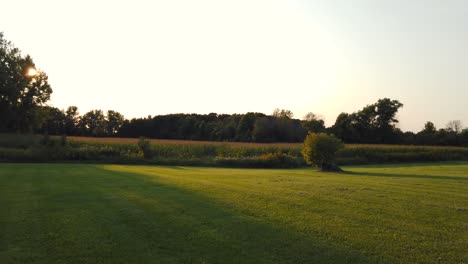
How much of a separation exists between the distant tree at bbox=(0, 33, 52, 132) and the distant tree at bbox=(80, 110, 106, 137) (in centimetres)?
3920

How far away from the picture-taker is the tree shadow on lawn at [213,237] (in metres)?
5.92

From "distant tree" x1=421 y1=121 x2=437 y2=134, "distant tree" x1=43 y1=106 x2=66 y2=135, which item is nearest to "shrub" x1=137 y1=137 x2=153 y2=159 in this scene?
"distant tree" x1=43 y1=106 x2=66 y2=135

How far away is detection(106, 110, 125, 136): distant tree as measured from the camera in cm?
10388

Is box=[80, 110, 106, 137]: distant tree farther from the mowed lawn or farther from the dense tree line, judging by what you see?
the mowed lawn

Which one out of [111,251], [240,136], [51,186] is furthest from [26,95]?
[111,251]

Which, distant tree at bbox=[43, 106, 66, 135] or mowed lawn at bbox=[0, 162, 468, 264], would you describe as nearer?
mowed lawn at bbox=[0, 162, 468, 264]

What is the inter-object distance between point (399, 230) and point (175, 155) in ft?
122

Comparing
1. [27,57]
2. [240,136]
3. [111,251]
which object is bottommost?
[111,251]

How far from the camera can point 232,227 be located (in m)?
7.63

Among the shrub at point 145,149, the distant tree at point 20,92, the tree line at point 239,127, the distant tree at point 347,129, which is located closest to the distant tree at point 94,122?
the tree line at point 239,127

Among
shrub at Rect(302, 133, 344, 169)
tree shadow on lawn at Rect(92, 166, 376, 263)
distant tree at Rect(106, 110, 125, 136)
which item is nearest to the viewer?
tree shadow on lawn at Rect(92, 166, 376, 263)

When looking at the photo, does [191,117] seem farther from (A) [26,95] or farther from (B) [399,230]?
(B) [399,230]

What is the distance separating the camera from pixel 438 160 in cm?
5009

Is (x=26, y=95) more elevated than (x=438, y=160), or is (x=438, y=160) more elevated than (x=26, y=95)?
(x=26, y=95)
